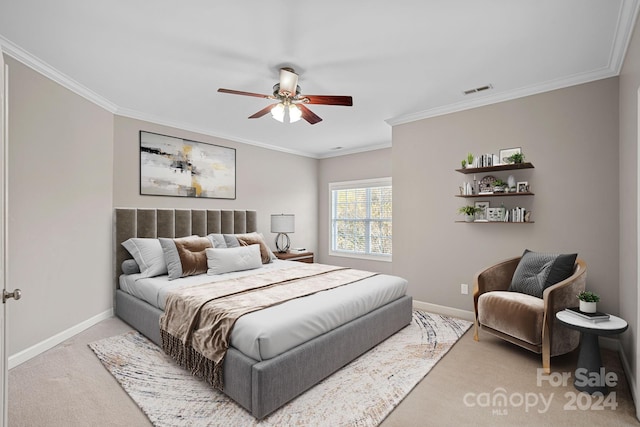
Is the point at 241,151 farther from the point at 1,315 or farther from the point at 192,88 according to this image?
the point at 1,315

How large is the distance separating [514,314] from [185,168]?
4273 mm

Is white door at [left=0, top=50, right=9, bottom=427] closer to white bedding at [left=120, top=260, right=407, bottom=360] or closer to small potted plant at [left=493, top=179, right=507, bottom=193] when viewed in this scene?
white bedding at [left=120, top=260, right=407, bottom=360]

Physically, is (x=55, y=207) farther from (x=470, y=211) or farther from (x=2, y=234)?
(x=470, y=211)

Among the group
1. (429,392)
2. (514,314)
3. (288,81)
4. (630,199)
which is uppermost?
(288,81)

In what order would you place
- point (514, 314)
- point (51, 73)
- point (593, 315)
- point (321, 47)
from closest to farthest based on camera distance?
1. point (593, 315)
2. point (321, 47)
3. point (514, 314)
4. point (51, 73)

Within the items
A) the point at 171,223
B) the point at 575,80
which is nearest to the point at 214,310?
the point at 171,223

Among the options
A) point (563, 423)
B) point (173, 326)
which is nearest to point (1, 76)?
point (173, 326)

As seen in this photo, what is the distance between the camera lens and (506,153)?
3.50m

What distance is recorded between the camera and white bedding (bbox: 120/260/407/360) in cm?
208

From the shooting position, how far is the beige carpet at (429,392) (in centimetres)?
198

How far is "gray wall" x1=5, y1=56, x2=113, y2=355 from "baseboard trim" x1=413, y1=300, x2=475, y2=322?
3.84 metres

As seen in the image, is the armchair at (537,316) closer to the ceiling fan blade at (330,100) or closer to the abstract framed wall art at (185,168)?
the ceiling fan blade at (330,100)

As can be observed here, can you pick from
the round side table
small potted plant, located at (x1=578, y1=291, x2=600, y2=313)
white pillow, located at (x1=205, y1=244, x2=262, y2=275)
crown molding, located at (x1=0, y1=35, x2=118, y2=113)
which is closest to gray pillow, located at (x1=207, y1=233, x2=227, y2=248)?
white pillow, located at (x1=205, y1=244, x2=262, y2=275)

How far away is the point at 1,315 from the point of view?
1322mm
